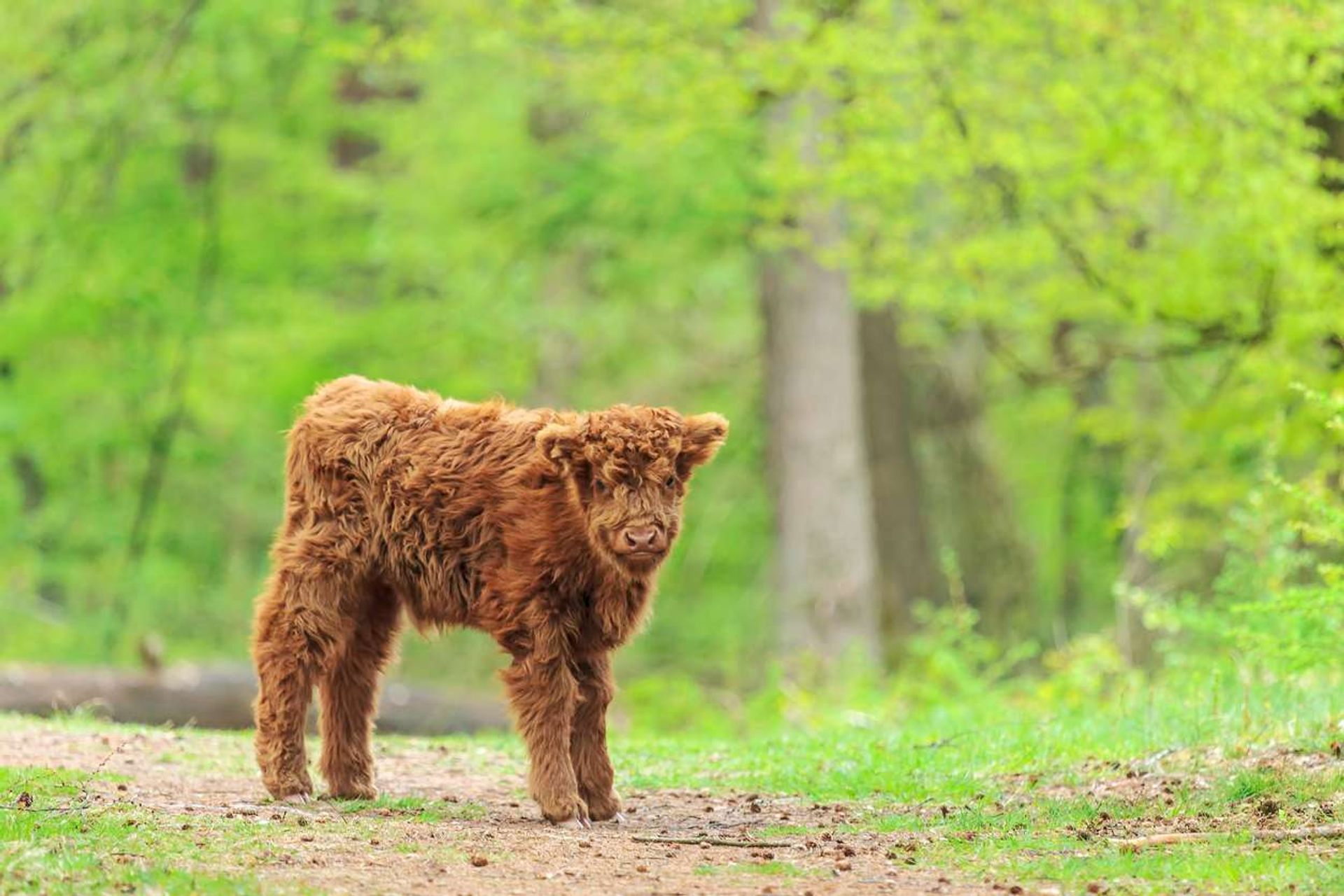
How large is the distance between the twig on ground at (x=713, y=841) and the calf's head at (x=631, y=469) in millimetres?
1090

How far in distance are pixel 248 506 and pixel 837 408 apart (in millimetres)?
9628

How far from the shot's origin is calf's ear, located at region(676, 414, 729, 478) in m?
7.49

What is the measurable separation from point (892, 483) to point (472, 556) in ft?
46.5

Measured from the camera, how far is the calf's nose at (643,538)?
7.23 m

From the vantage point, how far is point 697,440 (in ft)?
24.7

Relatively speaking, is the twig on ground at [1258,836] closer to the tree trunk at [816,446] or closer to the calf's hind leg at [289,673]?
the calf's hind leg at [289,673]

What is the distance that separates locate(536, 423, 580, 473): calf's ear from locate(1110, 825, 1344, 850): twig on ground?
265 centimetres

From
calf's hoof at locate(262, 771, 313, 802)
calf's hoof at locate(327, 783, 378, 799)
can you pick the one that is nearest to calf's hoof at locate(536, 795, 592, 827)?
calf's hoof at locate(327, 783, 378, 799)

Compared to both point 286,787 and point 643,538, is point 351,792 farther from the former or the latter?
point 643,538

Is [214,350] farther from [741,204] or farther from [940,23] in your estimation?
[940,23]

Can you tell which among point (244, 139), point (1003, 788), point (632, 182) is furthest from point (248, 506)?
point (1003, 788)

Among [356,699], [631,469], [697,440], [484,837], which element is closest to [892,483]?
[356,699]

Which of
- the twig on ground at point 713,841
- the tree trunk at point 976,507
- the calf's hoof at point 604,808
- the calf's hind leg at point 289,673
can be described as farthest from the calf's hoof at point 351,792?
the tree trunk at point 976,507

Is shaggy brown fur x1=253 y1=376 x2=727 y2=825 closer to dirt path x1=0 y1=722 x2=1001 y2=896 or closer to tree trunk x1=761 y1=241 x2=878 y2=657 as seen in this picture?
dirt path x1=0 y1=722 x2=1001 y2=896
